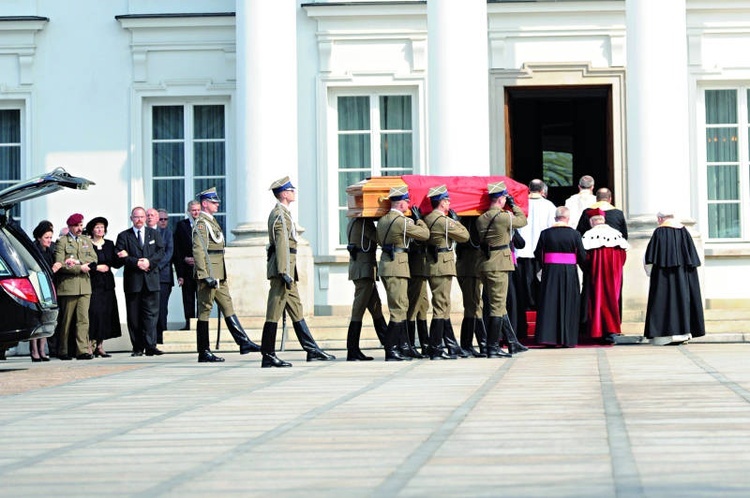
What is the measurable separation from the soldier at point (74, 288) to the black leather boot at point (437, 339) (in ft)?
15.8

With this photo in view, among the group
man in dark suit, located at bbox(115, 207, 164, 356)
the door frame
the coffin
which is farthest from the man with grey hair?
man in dark suit, located at bbox(115, 207, 164, 356)

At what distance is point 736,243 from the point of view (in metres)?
23.3

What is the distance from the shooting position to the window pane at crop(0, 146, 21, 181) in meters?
24.1

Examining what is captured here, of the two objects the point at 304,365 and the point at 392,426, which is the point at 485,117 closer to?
A: the point at 304,365

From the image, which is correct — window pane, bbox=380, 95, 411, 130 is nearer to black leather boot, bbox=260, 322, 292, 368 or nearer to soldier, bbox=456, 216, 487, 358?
soldier, bbox=456, 216, 487, 358

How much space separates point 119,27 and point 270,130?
353 cm

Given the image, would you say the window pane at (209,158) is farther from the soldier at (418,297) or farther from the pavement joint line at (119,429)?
the pavement joint line at (119,429)

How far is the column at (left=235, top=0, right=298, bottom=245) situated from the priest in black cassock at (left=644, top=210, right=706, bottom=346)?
5.22 meters

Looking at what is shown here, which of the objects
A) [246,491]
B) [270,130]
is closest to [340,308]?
[270,130]

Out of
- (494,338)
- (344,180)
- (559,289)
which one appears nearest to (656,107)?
(559,289)

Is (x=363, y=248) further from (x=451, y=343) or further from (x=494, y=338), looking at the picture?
(x=494, y=338)

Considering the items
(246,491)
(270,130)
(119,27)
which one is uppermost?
(119,27)

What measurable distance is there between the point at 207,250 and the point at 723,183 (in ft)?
31.2

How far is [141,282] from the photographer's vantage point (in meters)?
20.1
